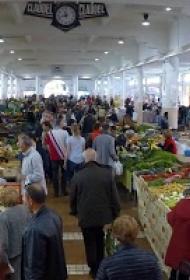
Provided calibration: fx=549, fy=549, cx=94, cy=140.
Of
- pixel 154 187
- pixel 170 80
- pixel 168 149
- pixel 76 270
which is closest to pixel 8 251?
pixel 76 270

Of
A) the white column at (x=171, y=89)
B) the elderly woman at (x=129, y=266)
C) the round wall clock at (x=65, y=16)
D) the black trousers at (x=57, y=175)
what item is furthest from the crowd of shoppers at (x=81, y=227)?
the white column at (x=171, y=89)

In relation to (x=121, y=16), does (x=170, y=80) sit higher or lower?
Result: lower

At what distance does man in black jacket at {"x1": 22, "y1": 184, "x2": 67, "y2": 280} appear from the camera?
172 inches

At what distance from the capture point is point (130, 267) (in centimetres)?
361

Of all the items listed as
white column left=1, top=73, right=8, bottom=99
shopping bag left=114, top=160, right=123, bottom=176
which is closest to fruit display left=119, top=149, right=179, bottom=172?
shopping bag left=114, top=160, right=123, bottom=176

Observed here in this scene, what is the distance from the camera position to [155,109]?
31.3 meters

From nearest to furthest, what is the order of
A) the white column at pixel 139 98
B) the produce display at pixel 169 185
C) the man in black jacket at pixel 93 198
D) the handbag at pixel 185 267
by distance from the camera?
the handbag at pixel 185 267, the man in black jacket at pixel 93 198, the produce display at pixel 169 185, the white column at pixel 139 98

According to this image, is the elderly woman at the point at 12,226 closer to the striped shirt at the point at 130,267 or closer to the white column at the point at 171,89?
the striped shirt at the point at 130,267

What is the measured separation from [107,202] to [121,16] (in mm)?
13290

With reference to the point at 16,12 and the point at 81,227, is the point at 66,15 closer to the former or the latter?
the point at 16,12

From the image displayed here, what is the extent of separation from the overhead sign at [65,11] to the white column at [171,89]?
956 centimetres

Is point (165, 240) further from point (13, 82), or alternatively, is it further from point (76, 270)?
point (13, 82)

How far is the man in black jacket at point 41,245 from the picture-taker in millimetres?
4359

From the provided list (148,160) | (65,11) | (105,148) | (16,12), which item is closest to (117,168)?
(105,148)
